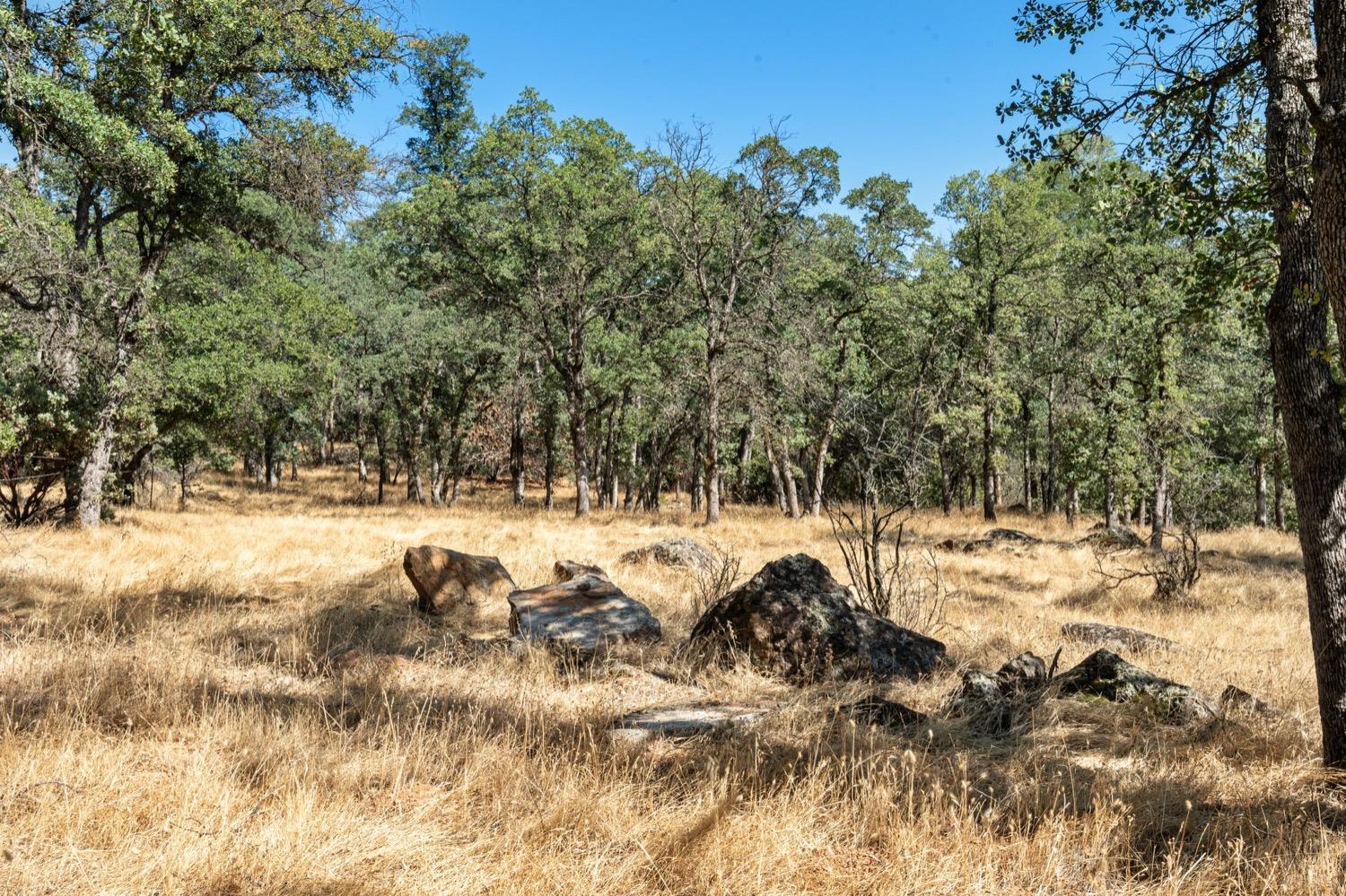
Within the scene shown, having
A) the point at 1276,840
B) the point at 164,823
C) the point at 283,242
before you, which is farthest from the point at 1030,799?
the point at 283,242

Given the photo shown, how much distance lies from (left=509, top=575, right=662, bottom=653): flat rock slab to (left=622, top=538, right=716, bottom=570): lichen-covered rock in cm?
398

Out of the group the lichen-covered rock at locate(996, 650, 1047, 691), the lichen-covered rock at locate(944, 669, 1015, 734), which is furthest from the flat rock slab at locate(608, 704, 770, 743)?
the lichen-covered rock at locate(996, 650, 1047, 691)

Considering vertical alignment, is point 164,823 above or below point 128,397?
below

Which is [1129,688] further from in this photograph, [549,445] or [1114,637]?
[549,445]

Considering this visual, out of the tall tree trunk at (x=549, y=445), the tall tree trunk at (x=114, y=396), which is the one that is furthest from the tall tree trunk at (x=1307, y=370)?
the tall tree trunk at (x=549, y=445)

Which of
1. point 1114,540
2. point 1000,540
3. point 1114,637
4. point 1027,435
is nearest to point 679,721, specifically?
point 1114,637

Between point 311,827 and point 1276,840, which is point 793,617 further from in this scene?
point 311,827

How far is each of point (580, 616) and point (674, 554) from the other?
16.9ft

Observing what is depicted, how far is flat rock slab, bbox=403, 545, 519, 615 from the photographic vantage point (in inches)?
328

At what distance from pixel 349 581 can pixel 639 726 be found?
6.80m

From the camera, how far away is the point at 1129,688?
542 cm

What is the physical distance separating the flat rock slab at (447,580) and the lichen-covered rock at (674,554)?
384 centimetres

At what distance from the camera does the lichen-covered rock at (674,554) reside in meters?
12.1

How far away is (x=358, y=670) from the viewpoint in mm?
5598
